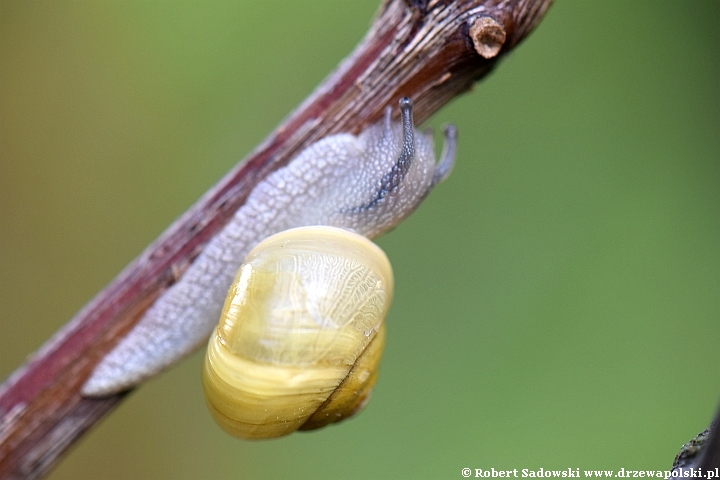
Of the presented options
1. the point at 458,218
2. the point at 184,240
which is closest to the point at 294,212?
the point at 184,240

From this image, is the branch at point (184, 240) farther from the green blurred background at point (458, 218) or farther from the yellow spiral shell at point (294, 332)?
the green blurred background at point (458, 218)

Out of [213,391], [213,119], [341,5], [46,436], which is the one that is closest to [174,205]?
[213,119]

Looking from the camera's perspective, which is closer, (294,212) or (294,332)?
(294,332)

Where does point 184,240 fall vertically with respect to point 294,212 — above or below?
below

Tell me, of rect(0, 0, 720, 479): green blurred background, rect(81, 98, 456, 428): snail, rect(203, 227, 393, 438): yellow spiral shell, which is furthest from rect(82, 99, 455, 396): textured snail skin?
rect(0, 0, 720, 479): green blurred background

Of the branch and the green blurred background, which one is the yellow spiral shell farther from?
the green blurred background

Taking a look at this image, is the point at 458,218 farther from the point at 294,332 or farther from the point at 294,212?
the point at 294,332
